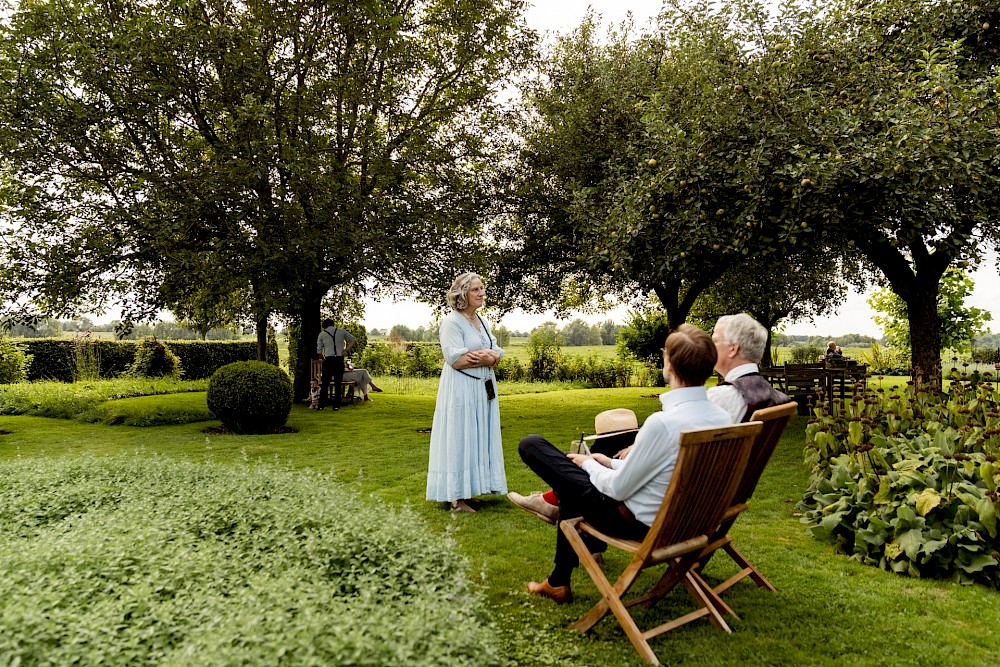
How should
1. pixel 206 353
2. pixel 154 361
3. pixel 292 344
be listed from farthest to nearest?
pixel 206 353 < pixel 154 361 < pixel 292 344

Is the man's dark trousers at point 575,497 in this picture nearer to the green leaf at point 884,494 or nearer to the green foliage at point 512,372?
the green leaf at point 884,494

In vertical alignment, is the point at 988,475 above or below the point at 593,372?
below

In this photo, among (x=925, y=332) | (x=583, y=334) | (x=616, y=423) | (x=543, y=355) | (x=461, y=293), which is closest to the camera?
(x=616, y=423)

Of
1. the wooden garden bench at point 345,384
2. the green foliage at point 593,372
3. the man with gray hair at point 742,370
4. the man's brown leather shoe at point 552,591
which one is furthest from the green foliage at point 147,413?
the green foliage at point 593,372

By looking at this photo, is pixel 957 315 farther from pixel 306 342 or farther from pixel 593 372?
pixel 306 342

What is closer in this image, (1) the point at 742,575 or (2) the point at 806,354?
(1) the point at 742,575

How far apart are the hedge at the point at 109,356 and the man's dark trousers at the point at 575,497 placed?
2032cm

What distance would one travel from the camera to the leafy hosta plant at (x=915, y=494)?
4383 millimetres

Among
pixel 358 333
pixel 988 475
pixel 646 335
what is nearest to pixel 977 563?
pixel 988 475

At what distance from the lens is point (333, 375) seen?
53.8 ft

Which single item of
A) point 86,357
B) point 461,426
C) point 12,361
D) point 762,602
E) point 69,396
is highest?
point 86,357

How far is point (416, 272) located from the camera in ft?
49.9

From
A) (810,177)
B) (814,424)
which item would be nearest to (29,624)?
(814,424)

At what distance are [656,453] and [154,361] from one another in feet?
76.9
